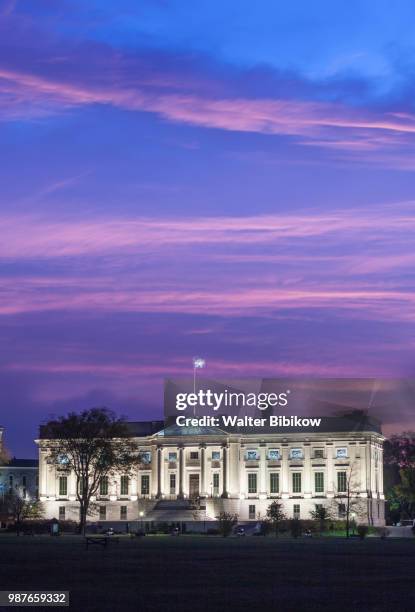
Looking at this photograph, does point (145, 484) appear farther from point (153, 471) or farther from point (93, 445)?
point (93, 445)

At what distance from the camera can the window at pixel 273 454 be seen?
187 metres

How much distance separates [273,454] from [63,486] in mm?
32255

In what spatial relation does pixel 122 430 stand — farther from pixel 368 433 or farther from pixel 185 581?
pixel 185 581

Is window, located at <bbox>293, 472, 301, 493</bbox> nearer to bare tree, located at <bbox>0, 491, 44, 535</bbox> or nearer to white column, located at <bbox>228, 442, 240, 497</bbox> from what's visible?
white column, located at <bbox>228, 442, 240, 497</bbox>

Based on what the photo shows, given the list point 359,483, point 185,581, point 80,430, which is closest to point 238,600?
point 185,581

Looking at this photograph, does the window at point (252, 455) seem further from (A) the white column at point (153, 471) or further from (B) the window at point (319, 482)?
(A) the white column at point (153, 471)

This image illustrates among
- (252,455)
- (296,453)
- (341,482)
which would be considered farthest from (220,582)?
(252,455)

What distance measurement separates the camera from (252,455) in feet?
618

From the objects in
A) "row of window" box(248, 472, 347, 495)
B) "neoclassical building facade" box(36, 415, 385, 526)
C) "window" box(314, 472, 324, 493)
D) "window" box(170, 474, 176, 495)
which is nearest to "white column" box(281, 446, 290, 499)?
"neoclassical building facade" box(36, 415, 385, 526)

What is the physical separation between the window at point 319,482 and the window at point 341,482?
262 centimetres

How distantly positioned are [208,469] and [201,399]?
35.0ft

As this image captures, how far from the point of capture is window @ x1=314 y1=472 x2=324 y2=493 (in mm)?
183375

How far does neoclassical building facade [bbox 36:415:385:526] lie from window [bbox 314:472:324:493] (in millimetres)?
145

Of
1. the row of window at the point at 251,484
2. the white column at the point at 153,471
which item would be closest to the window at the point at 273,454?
the row of window at the point at 251,484
